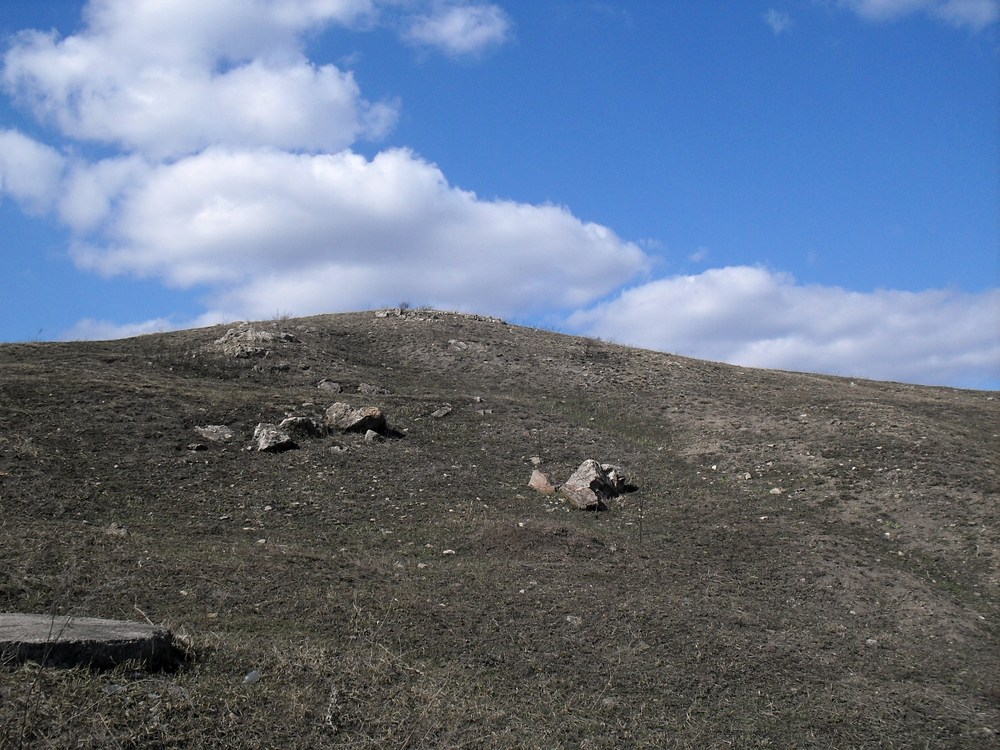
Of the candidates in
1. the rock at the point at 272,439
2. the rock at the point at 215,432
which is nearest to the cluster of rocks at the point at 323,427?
the rock at the point at 272,439

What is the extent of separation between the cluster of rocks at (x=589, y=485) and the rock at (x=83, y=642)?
8.66 meters

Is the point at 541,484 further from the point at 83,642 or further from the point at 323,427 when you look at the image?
the point at 83,642

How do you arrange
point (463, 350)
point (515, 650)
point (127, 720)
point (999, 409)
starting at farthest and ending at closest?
point (463, 350) → point (999, 409) → point (515, 650) → point (127, 720)

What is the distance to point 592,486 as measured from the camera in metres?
14.2

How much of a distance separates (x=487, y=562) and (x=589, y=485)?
403 cm

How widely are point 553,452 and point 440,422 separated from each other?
306 cm

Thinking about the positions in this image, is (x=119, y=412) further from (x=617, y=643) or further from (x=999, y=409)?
(x=999, y=409)

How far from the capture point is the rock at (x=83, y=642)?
5.66 metres

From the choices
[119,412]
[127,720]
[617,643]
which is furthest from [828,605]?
[119,412]

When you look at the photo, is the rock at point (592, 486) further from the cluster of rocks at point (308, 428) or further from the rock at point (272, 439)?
the rock at point (272, 439)

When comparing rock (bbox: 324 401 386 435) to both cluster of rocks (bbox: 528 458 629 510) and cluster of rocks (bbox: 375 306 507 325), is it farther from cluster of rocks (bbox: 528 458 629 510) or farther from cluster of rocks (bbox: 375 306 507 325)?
cluster of rocks (bbox: 375 306 507 325)

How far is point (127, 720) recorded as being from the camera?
5371 millimetres

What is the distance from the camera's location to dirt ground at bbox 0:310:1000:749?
6.58 meters

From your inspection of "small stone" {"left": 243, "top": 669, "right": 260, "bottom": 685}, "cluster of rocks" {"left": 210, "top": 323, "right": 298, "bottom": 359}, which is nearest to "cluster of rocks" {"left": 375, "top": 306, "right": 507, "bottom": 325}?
"cluster of rocks" {"left": 210, "top": 323, "right": 298, "bottom": 359}
